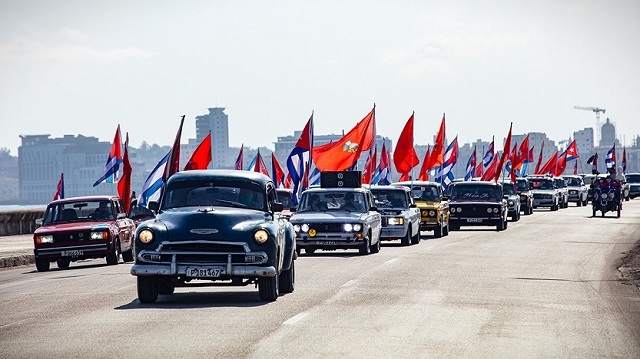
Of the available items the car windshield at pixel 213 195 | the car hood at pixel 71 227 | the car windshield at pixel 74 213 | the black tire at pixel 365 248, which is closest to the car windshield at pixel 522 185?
the black tire at pixel 365 248

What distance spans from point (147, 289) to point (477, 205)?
31.7 metres

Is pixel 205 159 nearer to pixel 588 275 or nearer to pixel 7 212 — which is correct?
pixel 7 212

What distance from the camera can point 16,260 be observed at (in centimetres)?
3494

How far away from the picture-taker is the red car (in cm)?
3008

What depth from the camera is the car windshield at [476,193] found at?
48875 mm

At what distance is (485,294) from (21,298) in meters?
6.88

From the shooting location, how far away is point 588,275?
24797mm

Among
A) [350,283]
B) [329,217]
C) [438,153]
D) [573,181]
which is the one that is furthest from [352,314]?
[573,181]

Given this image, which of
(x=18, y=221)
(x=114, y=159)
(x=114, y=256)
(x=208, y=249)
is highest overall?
(x=114, y=159)

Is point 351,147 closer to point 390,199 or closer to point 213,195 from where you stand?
point 390,199

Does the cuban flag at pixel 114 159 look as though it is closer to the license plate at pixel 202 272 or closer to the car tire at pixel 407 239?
the car tire at pixel 407 239

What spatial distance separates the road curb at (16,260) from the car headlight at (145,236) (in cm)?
1725

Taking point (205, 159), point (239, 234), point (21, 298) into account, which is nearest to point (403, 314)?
point (239, 234)

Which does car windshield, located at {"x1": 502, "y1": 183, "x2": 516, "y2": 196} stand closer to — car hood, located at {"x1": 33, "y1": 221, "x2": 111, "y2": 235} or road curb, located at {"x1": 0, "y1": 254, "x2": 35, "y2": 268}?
road curb, located at {"x1": 0, "y1": 254, "x2": 35, "y2": 268}
